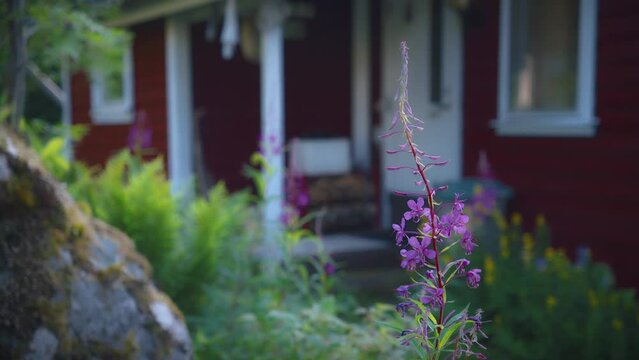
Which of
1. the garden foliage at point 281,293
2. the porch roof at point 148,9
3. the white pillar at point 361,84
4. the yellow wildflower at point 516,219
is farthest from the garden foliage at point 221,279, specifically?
the white pillar at point 361,84

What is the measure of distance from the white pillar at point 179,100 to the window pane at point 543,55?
13.3 ft

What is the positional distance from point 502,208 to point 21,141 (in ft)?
12.7

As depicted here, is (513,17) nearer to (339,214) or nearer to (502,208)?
(502,208)

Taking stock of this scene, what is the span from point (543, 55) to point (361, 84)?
292 cm

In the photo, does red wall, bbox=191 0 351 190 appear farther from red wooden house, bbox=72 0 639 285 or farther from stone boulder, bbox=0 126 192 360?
stone boulder, bbox=0 126 192 360

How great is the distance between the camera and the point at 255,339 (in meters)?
3.37

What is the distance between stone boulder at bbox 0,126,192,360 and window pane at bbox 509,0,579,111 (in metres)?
3.66

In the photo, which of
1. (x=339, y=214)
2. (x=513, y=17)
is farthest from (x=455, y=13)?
(x=339, y=214)

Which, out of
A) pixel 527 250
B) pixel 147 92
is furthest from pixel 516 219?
pixel 147 92

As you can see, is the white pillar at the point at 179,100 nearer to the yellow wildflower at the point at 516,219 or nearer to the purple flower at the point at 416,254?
the yellow wildflower at the point at 516,219

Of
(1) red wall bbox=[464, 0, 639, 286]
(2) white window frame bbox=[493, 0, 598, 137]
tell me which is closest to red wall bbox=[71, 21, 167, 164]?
(1) red wall bbox=[464, 0, 639, 286]

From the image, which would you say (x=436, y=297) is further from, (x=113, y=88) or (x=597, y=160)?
(x=113, y=88)

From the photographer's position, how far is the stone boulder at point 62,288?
2.39 meters

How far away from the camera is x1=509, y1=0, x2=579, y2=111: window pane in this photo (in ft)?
17.2
